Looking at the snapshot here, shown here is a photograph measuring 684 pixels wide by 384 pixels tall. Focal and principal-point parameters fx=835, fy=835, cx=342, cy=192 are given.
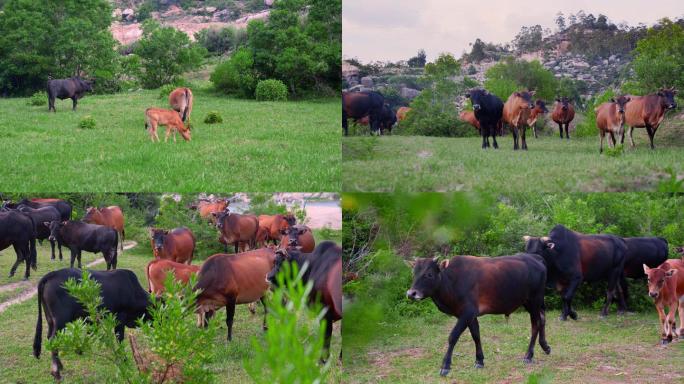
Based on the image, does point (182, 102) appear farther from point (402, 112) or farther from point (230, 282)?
point (402, 112)

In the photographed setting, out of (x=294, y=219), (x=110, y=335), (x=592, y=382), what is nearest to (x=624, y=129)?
(x=592, y=382)

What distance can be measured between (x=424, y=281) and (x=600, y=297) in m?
2.59

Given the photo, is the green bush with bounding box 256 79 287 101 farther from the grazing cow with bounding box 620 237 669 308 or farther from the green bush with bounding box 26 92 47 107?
the grazing cow with bounding box 620 237 669 308

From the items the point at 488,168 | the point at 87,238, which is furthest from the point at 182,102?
the point at 488,168

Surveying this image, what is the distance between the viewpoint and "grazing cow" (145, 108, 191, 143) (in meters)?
13.7

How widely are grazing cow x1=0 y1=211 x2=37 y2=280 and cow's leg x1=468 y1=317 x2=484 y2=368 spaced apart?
18.6 feet

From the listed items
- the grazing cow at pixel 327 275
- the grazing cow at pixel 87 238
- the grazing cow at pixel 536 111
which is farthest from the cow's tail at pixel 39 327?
the grazing cow at pixel 536 111

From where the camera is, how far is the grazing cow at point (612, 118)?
361 inches

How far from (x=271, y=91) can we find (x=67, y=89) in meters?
4.86

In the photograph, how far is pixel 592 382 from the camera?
7.40 meters

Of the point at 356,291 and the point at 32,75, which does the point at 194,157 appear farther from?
the point at 32,75

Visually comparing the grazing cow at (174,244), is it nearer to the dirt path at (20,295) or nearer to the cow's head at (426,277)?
the dirt path at (20,295)


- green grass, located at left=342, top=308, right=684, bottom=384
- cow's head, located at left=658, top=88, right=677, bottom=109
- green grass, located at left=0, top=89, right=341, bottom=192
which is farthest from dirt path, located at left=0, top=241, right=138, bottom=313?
cow's head, located at left=658, top=88, right=677, bottom=109

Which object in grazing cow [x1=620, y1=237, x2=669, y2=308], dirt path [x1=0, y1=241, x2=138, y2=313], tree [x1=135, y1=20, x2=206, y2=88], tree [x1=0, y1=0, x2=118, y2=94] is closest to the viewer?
grazing cow [x1=620, y1=237, x2=669, y2=308]
